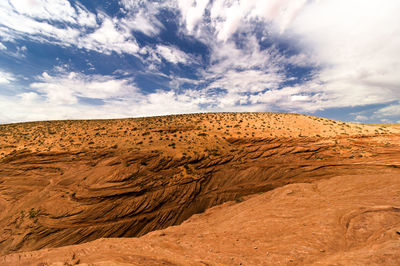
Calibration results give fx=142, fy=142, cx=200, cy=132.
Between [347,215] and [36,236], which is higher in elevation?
[347,215]

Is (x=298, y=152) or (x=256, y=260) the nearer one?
(x=256, y=260)

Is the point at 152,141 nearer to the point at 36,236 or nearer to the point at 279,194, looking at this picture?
the point at 36,236

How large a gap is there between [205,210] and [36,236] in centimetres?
1379

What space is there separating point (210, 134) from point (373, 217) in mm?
18173

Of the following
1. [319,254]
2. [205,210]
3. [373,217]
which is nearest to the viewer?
[319,254]

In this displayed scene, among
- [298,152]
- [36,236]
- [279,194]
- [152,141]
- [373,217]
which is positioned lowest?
[36,236]

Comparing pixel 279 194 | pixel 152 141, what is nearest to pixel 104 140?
pixel 152 141

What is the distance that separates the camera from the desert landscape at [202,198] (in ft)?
20.7

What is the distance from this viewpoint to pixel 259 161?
17.8 metres

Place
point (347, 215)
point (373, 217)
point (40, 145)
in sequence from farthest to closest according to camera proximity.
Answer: point (40, 145) → point (347, 215) → point (373, 217)

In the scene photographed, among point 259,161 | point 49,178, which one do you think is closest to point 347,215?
point 259,161

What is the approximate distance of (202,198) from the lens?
1512 centimetres

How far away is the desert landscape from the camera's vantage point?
630 centimetres

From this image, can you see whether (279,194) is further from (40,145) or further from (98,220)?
(40,145)
